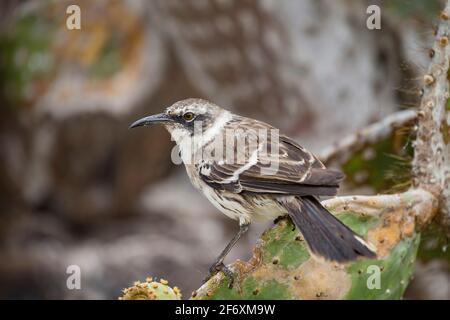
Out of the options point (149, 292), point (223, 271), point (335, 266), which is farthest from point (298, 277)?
point (149, 292)

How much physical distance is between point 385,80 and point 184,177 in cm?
217

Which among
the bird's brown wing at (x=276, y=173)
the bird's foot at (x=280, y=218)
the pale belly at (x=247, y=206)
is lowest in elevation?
the bird's foot at (x=280, y=218)

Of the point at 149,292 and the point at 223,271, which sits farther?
the point at 223,271

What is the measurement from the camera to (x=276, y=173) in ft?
10.3

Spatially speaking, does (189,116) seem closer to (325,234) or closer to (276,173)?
(276,173)

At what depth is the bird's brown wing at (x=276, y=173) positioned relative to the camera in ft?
9.82

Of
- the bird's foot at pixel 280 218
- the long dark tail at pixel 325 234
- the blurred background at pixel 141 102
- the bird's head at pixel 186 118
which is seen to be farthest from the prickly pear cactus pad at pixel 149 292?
the blurred background at pixel 141 102

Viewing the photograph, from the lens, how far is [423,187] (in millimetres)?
3648

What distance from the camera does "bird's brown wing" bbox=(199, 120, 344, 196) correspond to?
299cm

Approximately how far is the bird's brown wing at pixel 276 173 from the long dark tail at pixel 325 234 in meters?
0.07

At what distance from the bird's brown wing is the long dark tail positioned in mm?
71

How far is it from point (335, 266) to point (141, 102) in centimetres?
417

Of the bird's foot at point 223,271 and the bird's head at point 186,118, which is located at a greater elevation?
the bird's head at point 186,118

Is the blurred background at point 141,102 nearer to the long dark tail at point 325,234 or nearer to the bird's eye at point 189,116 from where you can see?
the bird's eye at point 189,116
